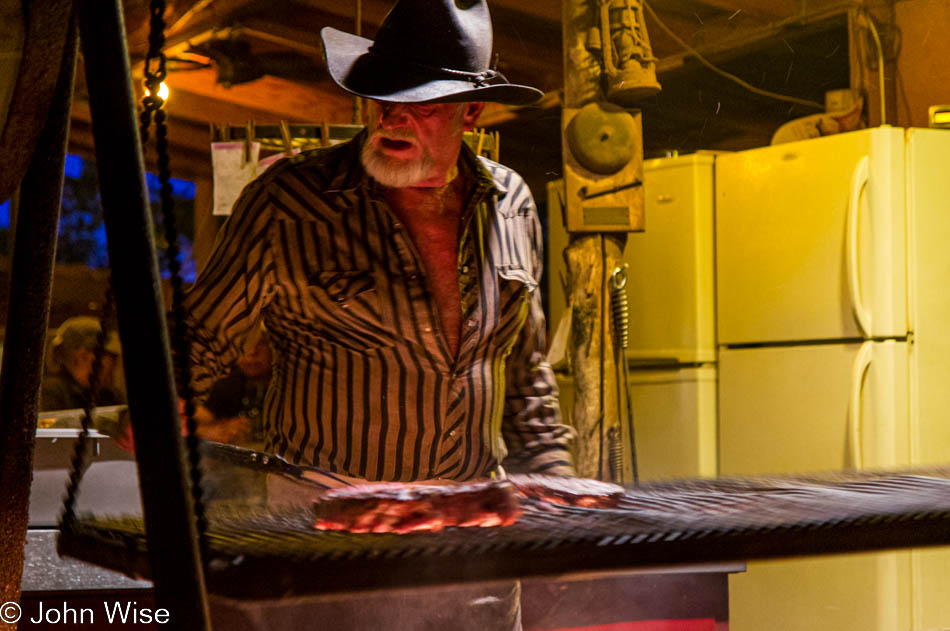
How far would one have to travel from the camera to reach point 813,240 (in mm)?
3664

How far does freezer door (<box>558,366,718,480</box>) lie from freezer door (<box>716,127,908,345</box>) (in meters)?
0.22

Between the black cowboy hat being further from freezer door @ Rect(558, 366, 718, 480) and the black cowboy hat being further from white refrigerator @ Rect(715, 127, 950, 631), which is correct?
freezer door @ Rect(558, 366, 718, 480)

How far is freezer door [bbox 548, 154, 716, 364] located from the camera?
4.00m

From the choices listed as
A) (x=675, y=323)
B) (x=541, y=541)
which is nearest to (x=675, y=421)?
(x=675, y=323)

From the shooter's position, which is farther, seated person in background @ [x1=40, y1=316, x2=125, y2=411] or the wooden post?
the wooden post

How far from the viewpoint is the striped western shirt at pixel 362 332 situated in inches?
76.0

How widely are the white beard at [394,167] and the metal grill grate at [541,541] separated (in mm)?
936

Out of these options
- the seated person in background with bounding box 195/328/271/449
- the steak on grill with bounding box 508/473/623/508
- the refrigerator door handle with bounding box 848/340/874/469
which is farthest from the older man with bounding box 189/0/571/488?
the refrigerator door handle with bounding box 848/340/874/469

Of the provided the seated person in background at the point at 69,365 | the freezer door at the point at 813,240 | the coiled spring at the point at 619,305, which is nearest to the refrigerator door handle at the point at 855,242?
the freezer door at the point at 813,240

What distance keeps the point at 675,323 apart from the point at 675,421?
0.38 meters

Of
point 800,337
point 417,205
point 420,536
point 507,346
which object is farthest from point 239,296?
point 800,337

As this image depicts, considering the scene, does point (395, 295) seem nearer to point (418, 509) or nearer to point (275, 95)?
point (418, 509)

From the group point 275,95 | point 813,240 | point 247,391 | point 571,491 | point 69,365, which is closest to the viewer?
point 571,491

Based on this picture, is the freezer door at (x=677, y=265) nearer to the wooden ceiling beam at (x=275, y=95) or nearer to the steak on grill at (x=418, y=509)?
the wooden ceiling beam at (x=275, y=95)
